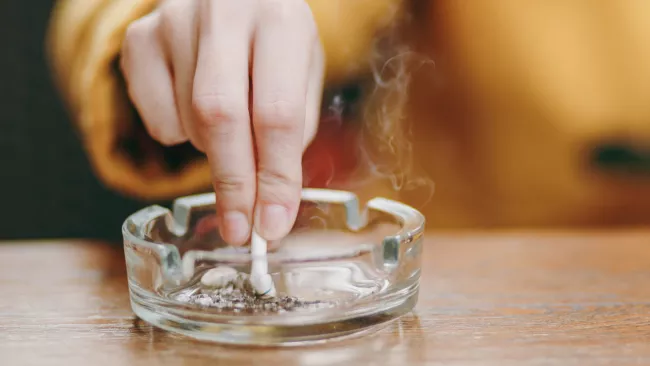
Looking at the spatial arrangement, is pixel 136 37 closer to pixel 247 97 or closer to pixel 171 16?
pixel 171 16

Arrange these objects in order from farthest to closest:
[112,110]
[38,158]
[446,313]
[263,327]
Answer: [38,158] < [112,110] < [446,313] < [263,327]

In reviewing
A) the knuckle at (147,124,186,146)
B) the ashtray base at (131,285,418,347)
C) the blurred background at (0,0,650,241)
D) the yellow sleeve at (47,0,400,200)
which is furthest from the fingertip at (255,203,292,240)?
the blurred background at (0,0,650,241)

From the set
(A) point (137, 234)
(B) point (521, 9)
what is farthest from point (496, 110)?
(A) point (137, 234)

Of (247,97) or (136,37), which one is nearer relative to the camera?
(247,97)

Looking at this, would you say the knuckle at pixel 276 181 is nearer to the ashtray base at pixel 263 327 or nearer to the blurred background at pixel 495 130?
the ashtray base at pixel 263 327

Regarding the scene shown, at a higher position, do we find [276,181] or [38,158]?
[276,181]

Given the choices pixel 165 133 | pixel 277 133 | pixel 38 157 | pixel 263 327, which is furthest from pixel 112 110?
pixel 263 327

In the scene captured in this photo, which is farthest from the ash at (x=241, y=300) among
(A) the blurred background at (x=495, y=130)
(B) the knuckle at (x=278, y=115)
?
(A) the blurred background at (x=495, y=130)
